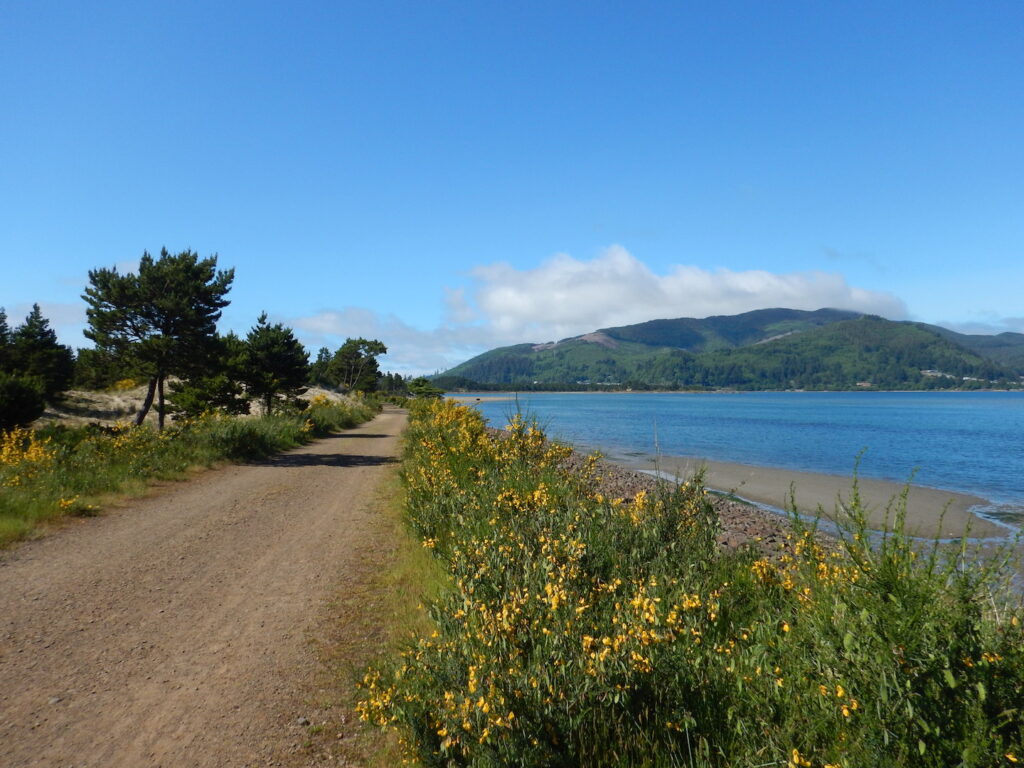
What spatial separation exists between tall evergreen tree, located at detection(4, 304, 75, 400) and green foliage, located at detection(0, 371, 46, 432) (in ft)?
35.1

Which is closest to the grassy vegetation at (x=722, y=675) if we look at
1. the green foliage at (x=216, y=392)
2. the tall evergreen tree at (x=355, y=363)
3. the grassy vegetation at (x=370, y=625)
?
the grassy vegetation at (x=370, y=625)

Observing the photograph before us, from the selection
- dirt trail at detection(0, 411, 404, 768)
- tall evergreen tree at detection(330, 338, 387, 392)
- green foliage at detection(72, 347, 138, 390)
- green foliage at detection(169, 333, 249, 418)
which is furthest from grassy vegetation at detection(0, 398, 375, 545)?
tall evergreen tree at detection(330, 338, 387, 392)

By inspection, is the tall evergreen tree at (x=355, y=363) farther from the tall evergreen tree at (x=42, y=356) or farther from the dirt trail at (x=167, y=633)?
the dirt trail at (x=167, y=633)

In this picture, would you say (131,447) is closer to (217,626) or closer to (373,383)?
(217,626)

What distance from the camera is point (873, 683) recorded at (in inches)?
104

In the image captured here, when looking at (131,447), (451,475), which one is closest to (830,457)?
(451,475)

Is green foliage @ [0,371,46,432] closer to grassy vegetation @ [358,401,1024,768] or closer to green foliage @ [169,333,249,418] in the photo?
green foliage @ [169,333,249,418]

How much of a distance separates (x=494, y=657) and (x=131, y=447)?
14.4 metres

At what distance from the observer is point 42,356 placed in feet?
109

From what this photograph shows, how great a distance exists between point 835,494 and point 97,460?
809 inches

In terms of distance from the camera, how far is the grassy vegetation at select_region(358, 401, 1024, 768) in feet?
8.38

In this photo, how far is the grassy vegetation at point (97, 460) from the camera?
9.43 m

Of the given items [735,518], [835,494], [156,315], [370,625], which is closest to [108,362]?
[156,315]

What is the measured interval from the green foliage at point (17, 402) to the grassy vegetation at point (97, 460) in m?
1.15
